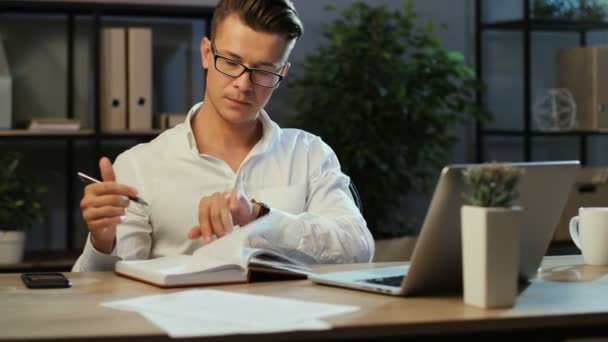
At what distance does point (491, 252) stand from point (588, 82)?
9.58 feet

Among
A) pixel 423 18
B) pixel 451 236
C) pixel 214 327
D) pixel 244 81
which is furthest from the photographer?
pixel 423 18

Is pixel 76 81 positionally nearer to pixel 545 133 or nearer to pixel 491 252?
pixel 545 133

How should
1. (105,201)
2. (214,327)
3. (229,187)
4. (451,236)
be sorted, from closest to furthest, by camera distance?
(214,327) → (451,236) → (105,201) → (229,187)

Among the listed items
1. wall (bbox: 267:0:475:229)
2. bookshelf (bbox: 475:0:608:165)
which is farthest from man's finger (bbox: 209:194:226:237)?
bookshelf (bbox: 475:0:608:165)

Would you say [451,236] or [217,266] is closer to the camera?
[451,236]

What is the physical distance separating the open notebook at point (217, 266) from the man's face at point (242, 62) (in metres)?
0.43

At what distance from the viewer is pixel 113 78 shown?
3.53 meters

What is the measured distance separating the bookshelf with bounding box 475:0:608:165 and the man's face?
220cm

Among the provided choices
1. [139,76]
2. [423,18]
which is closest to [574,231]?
[139,76]

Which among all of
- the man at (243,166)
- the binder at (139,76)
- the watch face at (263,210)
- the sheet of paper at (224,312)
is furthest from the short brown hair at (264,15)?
the binder at (139,76)

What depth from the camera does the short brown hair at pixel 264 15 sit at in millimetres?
2088

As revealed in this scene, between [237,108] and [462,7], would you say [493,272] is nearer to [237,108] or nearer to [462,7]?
[237,108]

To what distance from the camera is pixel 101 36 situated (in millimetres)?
3561

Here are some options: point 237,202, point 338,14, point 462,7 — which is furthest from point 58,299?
point 462,7
